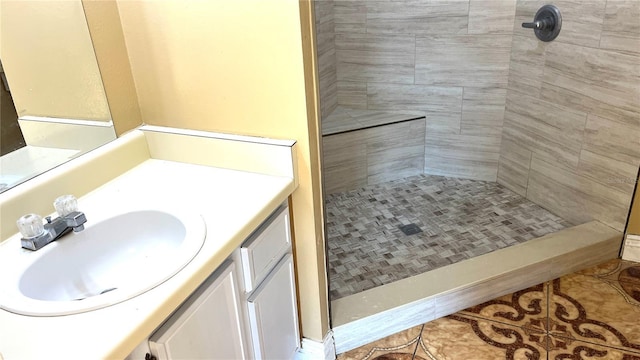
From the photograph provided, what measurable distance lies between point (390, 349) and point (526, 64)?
61.1 inches

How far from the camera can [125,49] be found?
140cm

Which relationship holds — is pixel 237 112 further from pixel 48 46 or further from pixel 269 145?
pixel 48 46

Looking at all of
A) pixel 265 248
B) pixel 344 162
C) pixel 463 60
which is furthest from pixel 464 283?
pixel 463 60

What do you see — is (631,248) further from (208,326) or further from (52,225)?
(52,225)

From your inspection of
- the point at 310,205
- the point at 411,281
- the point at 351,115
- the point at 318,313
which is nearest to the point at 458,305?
the point at 411,281

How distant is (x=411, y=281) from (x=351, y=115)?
1.26 meters

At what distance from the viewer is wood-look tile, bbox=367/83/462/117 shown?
2.74 metres

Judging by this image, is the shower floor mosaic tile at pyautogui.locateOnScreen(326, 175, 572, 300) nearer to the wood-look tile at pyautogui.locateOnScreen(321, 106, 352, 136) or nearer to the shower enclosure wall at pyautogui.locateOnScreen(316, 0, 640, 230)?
the shower enclosure wall at pyautogui.locateOnScreen(316, 0, 640, 230)

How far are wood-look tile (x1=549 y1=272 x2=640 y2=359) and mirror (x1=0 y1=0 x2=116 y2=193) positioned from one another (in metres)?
1.70

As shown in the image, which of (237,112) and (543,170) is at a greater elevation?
(237,112)

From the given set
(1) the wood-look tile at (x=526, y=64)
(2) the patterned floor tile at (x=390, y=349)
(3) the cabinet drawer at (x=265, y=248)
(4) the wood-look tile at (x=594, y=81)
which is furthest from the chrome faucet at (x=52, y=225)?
(1) the wood-look tile at (x=526, y=64)

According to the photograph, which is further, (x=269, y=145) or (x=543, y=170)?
(x=543, y=170)

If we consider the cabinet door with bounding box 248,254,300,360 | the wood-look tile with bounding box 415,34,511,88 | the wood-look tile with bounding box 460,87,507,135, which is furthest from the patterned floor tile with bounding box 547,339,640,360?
the wood-look tile with bounding box 415,34,511,88

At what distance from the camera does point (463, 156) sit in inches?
112
